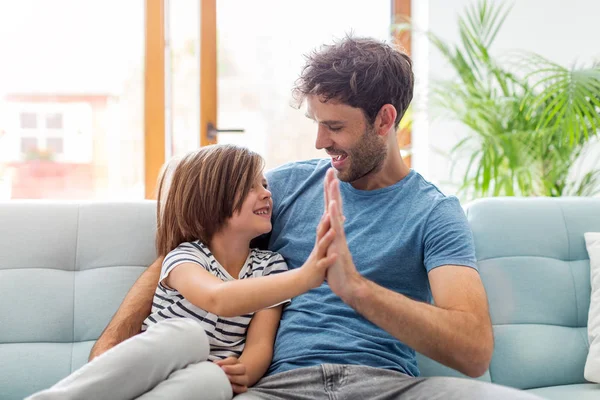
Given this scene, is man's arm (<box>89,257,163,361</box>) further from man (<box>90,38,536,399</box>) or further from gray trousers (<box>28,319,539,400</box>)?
gray trousers (<box>28,319,539,400</box>)

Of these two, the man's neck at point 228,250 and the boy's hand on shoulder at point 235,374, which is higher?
the man's neck at point 228,250

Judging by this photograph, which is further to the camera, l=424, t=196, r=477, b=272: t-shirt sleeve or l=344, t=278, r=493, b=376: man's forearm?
l=424, t=196, r=477, b=272: t-shirt sleeve

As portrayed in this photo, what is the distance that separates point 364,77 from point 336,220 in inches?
20.4

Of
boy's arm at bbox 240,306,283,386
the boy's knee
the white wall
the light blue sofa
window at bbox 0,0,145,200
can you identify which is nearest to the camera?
the boy's knee

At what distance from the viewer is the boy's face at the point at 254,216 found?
1735 mm

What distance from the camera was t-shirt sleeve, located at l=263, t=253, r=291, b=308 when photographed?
5.71 ft

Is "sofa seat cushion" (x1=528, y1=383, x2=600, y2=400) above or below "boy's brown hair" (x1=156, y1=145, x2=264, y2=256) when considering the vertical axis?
below

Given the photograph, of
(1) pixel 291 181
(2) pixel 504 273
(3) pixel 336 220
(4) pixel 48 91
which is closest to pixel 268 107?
(4) pixel 48 91

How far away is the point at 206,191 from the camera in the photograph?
175 centimetres

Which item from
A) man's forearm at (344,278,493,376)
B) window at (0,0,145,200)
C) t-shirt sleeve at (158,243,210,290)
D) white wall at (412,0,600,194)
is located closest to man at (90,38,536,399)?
man's forearm at (344,278,493,376)

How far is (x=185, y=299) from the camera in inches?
66.6

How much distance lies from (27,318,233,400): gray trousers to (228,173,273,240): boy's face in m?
0.36

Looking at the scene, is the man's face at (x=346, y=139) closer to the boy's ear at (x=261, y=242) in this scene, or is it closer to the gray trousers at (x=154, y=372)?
the boy's ear at (x=261, y=242)

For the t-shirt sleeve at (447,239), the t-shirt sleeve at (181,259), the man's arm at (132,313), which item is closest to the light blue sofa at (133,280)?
the man's arm at (132,313)
